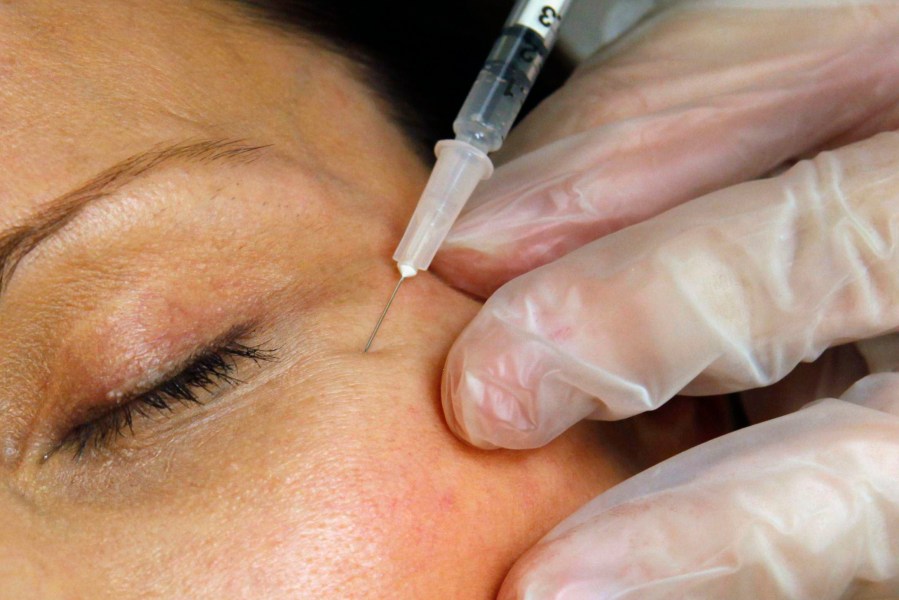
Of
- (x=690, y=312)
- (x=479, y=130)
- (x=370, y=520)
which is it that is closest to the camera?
(x=370, y=520)

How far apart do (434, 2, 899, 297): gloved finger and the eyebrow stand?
0.31 metres

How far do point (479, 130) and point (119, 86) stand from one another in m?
0.43

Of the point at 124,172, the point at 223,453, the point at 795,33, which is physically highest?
the point at 795,33

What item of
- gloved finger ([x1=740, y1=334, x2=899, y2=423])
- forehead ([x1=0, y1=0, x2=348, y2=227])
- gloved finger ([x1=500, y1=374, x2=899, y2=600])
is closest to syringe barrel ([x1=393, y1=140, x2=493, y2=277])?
forehead ([x1=0, y1=0, x2=348, y2=227])

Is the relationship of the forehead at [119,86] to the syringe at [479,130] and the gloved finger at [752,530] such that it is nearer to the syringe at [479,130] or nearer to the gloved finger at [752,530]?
the syringe at [479,130]

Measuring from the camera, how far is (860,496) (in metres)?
0.73

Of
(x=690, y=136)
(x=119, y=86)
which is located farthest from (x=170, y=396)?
(x=690, y=136)

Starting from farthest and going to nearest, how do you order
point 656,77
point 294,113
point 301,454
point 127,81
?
point 656,77
point 294,113
point 127,81
point 301,454

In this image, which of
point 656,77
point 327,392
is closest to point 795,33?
point 656,77

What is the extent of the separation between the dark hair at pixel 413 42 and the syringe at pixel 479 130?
0.17 m

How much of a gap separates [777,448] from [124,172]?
0.75 metres

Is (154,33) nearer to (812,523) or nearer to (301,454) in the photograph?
(301,454)

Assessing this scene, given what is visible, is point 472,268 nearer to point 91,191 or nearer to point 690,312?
point 690,312

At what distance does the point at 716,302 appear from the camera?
2.66 ft
